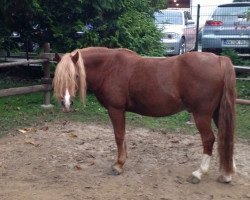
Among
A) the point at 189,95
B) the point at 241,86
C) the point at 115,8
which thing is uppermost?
the point at 115,8

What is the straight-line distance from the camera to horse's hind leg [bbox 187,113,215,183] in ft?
14.6

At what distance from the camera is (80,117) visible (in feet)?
24.5

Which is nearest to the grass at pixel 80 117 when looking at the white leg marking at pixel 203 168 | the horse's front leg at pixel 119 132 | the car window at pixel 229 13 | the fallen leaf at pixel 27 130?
the fallen leaf at pixel 27 130

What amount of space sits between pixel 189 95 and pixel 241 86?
18.6ft

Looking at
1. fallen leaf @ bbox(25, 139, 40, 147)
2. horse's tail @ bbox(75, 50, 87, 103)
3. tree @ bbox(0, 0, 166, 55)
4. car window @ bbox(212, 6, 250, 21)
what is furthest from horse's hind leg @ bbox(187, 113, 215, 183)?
car window @ bbox(212, 6, 250, 21)

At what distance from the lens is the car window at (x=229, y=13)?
12258 millimetres

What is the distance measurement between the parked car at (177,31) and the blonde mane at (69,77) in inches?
388

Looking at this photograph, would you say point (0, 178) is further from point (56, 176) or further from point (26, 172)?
point (56, 176)

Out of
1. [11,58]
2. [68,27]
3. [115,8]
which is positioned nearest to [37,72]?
[11,58]

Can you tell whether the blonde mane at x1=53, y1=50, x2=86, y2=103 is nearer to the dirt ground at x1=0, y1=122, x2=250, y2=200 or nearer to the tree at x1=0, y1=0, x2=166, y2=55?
the dirt ground at x1=0, y1=122, x2=250, y2=200

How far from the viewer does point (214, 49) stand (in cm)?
1252

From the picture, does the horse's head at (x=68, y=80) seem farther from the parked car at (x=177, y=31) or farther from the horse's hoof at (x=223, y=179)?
the parked car at (x=177, y=31)

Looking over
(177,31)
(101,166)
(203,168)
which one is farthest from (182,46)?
(203,168)

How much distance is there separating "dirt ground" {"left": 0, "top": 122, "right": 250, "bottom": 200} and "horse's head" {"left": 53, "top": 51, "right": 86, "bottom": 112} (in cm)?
89
